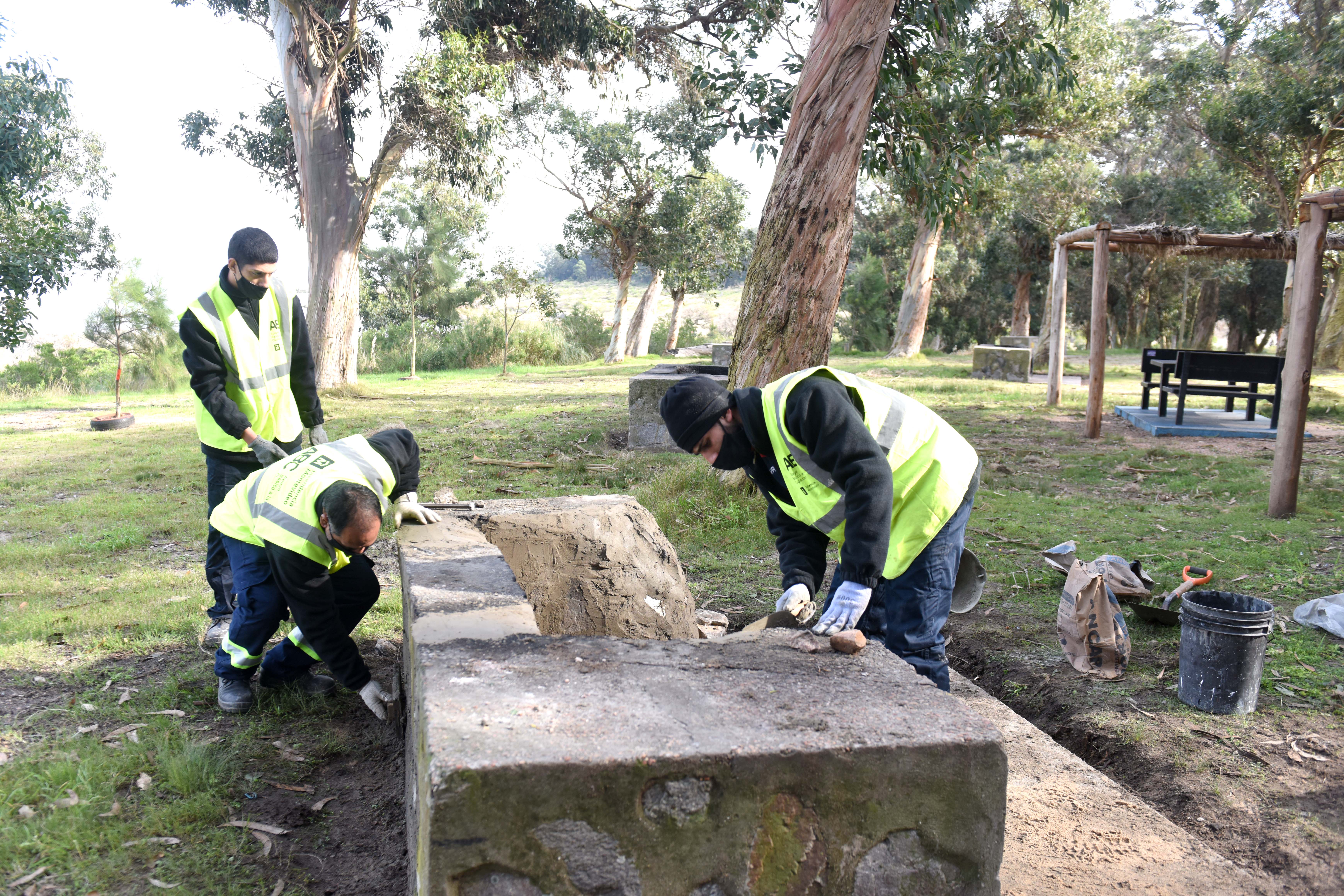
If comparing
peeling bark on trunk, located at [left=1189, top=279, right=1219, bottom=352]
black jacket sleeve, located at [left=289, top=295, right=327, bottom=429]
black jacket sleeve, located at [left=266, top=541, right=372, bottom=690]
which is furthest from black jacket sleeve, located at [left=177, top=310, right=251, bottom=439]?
peeling bark on trunk, located at [left=1189, top=279, right=1219, bottom=352]

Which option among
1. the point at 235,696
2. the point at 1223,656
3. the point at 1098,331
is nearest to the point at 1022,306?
the point at 1098,331

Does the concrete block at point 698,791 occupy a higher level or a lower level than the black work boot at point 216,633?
higher

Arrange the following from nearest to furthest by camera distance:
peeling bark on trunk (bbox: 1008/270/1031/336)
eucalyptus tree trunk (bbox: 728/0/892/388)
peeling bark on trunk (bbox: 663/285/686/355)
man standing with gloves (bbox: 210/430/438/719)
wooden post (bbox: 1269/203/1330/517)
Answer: man standing with gloves (bbox: 210/430/438/719)
wooden post (bbox: 1269/203/1330/517)
eucalyptus tree trunk (bbox: 728/0/892/388)
peeling bark on trunk (bbox: 1008/270/1031/336)
peeling bark on trunk (bbox: 663/285/686/355)

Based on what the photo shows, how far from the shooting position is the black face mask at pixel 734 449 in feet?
9.67

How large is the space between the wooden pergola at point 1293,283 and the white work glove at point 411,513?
18.8 feet

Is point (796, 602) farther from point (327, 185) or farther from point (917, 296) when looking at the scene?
point (917, 296)

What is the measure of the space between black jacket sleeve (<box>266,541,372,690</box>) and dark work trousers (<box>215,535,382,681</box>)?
103 millimetres

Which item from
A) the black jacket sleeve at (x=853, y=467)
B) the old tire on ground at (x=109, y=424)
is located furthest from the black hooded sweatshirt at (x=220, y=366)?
the old tire on ground at (x=109, y=424)

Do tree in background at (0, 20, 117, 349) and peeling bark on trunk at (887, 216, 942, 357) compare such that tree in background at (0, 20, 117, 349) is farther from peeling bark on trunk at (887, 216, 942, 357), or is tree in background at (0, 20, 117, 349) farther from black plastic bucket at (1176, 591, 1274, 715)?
peeling bark on trunk at (887, 216, 942, 357)

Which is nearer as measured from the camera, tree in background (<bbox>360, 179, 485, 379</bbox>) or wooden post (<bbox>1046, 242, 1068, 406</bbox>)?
wooden post (<bbox>1046, 242, 1068, 406</bbox>)

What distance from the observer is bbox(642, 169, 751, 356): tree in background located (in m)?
26.5

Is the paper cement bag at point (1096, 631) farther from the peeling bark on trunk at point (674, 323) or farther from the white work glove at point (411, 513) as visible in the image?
the peeling bark on trunk at point (674, 323)

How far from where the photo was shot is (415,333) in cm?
2803

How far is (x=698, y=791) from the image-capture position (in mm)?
1959
